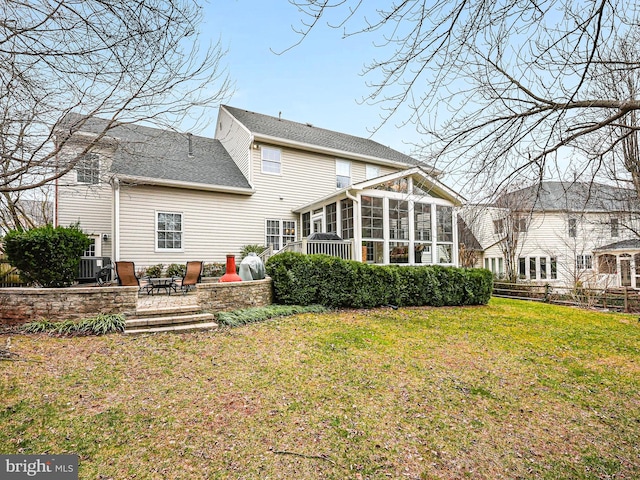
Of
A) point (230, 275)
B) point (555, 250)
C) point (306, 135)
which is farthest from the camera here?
point (555, 250)

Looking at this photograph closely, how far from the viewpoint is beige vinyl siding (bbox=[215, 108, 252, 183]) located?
1361 centimetres

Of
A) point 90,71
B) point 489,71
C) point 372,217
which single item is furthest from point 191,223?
point 489,71

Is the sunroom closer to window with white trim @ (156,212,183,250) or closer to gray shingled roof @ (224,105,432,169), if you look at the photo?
gray shingled roof @ (224,105,432,169)

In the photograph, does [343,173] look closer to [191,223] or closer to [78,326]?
[191,223]

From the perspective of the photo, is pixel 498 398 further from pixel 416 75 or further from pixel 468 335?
pixel 416 75

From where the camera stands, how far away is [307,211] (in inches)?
546

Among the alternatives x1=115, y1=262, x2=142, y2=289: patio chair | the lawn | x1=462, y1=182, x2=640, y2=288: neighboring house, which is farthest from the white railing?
x1=462, y1=182, x2=640, y2=288: neighboring house

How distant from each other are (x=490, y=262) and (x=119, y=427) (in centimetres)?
2392

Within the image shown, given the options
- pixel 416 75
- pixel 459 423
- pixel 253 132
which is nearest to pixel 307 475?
pixel 459 423

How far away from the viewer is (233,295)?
8.01 meters

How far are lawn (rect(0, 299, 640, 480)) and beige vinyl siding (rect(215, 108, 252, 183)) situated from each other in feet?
29.8

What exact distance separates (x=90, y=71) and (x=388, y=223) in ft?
30.4

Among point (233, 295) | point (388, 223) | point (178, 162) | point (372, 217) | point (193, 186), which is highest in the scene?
point (178, 162)

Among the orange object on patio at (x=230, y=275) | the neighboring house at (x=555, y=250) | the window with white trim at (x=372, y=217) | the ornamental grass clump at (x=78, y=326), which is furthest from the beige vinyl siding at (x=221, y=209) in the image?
the neighboring house at (x=555, y=250)
